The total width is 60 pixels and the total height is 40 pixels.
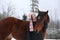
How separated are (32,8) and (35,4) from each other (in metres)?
0.04

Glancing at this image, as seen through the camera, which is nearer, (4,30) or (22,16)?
(4,30)

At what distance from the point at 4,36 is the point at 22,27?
124mm

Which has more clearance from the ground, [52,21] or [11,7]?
[11,7]

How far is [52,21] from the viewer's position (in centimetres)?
121

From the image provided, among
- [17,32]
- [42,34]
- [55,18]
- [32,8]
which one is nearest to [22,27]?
[17,32]

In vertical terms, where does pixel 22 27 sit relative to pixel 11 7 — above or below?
below

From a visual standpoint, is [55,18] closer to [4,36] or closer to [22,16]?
[22,16]

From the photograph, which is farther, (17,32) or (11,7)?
(11,7)

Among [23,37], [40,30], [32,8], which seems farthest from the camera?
[32,8]

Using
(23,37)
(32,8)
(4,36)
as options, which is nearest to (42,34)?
(23,37)

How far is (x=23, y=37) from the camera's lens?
0.84 m

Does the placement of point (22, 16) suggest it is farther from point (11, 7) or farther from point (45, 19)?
point (45, 19)

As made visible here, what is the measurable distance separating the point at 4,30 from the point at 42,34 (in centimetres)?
26

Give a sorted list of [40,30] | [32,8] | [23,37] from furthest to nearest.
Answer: [32,8]
[23,37]
[40,30]
